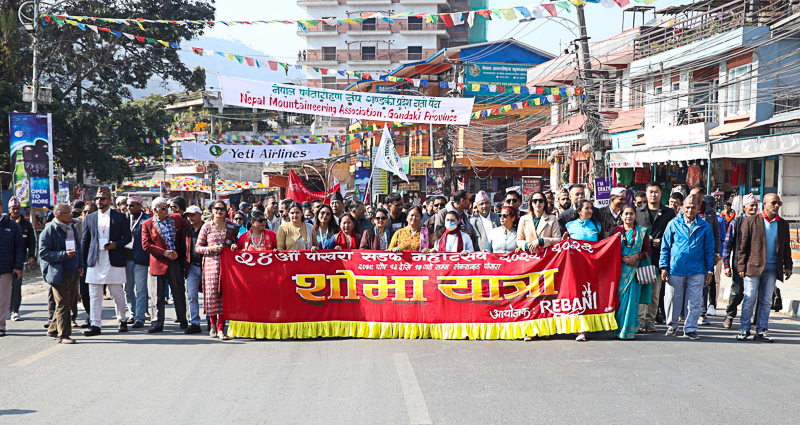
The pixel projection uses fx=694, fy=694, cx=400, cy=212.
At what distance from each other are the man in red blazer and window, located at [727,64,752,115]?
1728 centimetres

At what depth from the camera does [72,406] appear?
5512mm

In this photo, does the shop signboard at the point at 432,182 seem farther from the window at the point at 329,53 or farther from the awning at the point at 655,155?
the window at the point at 329,53

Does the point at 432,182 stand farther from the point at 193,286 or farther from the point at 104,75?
the point at 193,286

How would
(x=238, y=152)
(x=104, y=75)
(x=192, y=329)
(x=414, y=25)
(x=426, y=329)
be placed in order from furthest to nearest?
(x=414, y=25) < (x=104, y=75) < (x=238, y=152) < (x=192, y=329) < (x=426, y=329)

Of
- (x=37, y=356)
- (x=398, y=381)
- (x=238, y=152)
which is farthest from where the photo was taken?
(x=238, y=152)

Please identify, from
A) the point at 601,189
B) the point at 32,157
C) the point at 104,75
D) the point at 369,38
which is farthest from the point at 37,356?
the point at 369,38

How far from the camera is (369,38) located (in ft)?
233

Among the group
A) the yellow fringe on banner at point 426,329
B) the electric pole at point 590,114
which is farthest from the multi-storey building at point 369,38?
the yellow fringe on banner at point 426,329

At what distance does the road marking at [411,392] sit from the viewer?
16.8 feet

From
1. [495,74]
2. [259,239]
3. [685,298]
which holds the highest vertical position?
[495,74]

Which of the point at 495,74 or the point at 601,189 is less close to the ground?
→ the point at 495,74

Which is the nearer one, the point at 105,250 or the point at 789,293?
the point at 105,250

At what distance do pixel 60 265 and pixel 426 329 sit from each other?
457 centimetres

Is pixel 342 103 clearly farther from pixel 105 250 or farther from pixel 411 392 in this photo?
pixel 411 392
